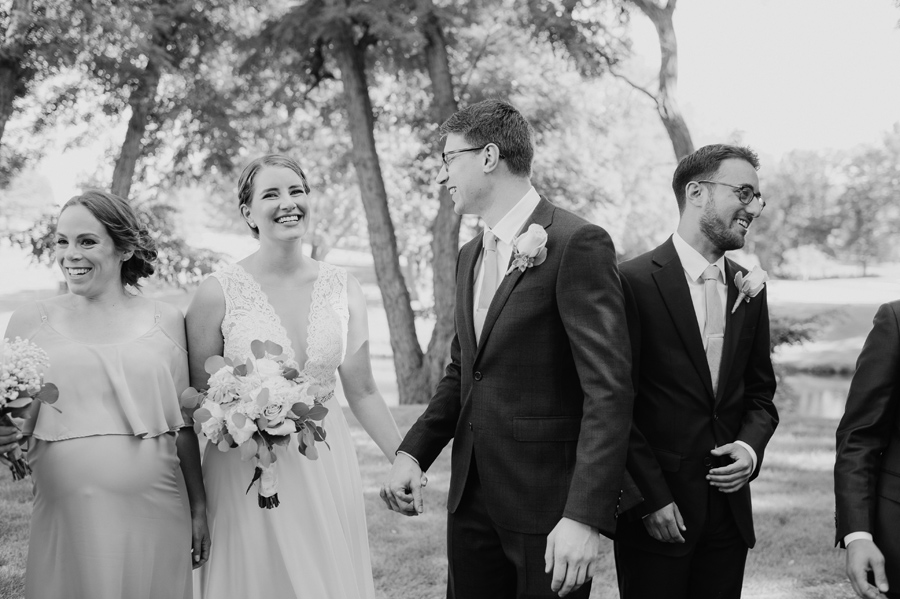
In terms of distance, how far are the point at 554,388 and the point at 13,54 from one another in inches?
478

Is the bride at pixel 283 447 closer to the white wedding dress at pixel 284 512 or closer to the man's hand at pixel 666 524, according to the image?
the white wedding dress at pixel 284 512

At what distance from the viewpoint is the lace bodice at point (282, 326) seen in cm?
364

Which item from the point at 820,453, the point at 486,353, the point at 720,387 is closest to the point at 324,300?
the point at 486,353

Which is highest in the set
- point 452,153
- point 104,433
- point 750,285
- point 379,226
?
point 379,226

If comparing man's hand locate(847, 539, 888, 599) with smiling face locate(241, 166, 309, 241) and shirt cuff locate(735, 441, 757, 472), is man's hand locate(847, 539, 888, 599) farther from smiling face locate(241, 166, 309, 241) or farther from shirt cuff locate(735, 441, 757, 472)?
smiling face locate(241, 166, 309, 241)

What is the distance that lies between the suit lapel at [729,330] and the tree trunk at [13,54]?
11666 mm

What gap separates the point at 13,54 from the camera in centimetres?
1195

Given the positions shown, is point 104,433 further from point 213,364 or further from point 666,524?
point 666,524

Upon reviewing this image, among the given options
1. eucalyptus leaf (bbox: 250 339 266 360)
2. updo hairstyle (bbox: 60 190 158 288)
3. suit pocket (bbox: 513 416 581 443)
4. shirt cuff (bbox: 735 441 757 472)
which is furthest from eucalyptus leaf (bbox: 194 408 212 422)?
shirt cuff (bbox: 735 441 757 472)

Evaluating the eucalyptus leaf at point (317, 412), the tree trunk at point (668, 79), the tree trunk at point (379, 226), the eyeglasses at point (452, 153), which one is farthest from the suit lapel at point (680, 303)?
the tree trunk at point (379, 226)

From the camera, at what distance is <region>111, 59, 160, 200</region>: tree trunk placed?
14.6 metres

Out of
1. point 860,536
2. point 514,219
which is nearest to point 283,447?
point 514,219

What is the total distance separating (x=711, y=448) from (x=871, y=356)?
75 centimetres

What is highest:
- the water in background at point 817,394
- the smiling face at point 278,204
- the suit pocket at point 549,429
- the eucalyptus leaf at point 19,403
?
the smiling face at point 278,204
